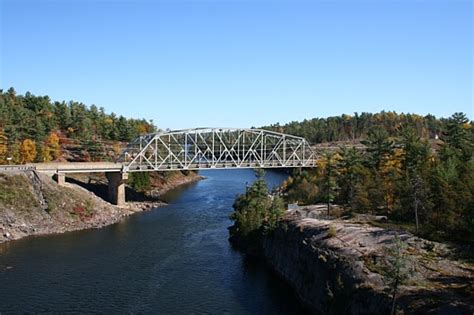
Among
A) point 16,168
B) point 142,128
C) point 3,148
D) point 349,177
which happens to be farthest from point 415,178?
point 142,128

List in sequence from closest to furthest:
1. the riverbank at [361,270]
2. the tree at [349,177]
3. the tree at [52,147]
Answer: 1. the riverbank at [361,270]
2. the tree at [349,177]
3. the tree at [52,147]

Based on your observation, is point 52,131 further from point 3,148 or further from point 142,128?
point 142,128

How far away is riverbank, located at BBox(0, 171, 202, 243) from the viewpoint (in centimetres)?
6172

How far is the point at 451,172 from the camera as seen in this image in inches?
1775

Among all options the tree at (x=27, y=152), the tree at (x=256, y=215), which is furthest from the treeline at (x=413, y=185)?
the tree at (x=27, y=152)

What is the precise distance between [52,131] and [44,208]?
190ft

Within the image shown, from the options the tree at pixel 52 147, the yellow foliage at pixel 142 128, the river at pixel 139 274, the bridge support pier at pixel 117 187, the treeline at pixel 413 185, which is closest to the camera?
the river at pixel 139 274

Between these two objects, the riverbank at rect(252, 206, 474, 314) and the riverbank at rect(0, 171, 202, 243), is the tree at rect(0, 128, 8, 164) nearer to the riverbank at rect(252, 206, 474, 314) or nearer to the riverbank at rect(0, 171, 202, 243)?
the riverbank at rect(0, 171, 202, 243)

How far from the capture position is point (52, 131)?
4697 inches

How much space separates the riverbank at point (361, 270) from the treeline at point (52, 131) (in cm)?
6388

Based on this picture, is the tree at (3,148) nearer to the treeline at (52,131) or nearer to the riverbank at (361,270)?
the treeline at (52,131)

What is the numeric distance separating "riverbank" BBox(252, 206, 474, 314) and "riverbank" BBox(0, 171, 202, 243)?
1273 inches

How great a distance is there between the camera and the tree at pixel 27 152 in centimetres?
9194

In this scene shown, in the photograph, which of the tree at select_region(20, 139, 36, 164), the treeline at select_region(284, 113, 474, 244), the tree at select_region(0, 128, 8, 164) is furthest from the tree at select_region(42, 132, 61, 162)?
the treeline at select_region(284, 113, 474, 244)
